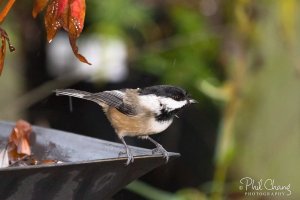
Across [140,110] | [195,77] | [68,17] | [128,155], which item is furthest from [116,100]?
[195,77]

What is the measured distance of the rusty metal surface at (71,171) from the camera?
1.24m

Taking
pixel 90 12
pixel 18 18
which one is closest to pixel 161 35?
pixel 90 12

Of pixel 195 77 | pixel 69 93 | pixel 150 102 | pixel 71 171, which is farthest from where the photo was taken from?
pixel 195 77

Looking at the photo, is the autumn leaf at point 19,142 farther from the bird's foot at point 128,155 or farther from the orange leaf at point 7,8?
the orange leaf at point 7,8

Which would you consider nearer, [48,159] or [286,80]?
[48,159]

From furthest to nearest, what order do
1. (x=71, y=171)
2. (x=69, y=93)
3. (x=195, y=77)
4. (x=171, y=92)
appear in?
(x=195, y=77), (x=171, y=92), (x=69, y=93), (x=71, y=171)

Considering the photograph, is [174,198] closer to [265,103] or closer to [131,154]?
[265,103]

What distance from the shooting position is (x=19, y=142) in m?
1.68

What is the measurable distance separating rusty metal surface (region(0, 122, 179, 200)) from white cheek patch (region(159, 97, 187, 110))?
1.09ft

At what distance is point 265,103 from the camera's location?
11.2 ft

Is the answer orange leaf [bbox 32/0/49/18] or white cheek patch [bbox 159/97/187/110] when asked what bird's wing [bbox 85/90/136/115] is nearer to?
white cheek patch [bbox 159/97/187/110]

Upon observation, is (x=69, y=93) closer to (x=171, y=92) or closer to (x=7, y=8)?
(x=171, y=92)

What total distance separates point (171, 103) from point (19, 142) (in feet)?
1.65

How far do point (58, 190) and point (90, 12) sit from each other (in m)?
3.23
